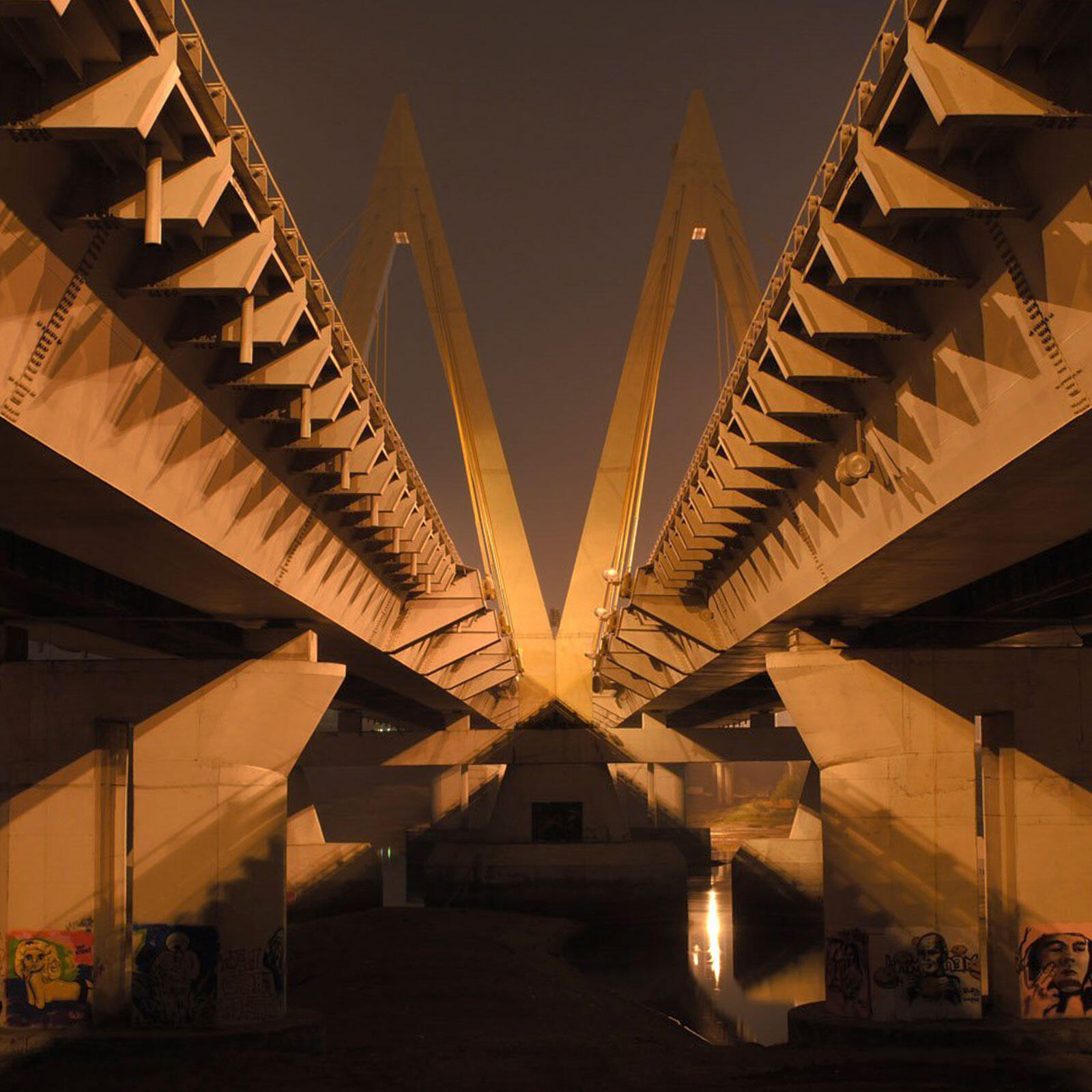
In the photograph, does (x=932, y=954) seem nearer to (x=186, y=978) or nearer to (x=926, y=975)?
(x=926, y=975)

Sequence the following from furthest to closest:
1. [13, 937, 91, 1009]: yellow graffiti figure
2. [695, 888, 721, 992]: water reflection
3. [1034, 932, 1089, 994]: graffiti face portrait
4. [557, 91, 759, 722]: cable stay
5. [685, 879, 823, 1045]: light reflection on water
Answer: [557, 91, 759, 722]: cable stay → [695, 888, 721, 992]: water reflection → [685, 879, 823, 1045]: light reflection on water → [1034, 932, 1089, 994]: graffiti face portrait → [13, 937, 91, 1009]: yellow graffiti figure

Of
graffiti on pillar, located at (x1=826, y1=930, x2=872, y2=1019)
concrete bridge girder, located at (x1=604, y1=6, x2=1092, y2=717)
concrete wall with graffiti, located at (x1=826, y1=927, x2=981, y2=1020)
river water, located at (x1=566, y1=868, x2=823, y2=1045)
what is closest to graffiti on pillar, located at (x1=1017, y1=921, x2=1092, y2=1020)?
concrete wall with graffiti, located at (x1=826, y1=927, x2=981, y2=1020)

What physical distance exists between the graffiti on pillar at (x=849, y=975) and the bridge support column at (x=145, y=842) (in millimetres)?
11112

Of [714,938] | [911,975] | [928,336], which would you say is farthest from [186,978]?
[714,938]

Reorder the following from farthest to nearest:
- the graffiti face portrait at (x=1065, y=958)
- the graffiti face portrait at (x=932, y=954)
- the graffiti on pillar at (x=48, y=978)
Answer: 1. the graffiti face portrait at (x=932, y=954)
2. the graffiti face portrait at (x=1065, y=958)
3. the graffiti on pillar at (x=48, y=978)

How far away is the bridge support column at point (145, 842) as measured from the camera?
2825 cm

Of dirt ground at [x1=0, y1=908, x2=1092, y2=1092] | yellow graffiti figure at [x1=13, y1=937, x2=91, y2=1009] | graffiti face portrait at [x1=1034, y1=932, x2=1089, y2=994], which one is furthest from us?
graffiti face portrait at [x1=1034, y1=932, x2=1089, y2=994]

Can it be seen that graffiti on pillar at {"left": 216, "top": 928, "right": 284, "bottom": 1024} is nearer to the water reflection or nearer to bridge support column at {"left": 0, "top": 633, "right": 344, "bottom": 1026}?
bridge support column at {"left": 0, "top": 633, "right": 344, "bottom": 1026}

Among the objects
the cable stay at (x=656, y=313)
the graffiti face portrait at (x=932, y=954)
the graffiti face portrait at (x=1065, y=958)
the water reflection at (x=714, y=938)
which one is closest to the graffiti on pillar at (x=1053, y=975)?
the graffiti face portrait at (x=1065, y=958)

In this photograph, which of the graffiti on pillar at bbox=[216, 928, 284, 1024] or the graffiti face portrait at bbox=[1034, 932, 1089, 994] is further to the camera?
the graffiti face portrait at bbox=[1034, 932, 1089, 994]

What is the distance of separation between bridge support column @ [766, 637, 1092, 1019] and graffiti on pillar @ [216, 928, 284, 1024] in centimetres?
1107

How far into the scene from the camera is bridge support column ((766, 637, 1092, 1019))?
94.9 ft

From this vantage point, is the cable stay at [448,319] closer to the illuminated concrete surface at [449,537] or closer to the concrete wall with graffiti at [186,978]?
the illuminated concrete surface at [449,537]

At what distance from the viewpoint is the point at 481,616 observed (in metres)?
44.7
